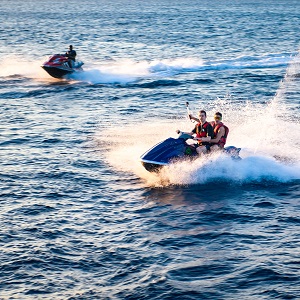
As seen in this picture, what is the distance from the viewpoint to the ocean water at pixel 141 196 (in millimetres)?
15484

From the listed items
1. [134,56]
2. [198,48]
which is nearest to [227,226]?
[134,56]

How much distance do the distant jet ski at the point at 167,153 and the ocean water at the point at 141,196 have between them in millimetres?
264

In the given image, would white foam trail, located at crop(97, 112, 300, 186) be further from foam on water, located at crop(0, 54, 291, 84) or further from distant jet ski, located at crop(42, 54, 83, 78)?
foam on water, located at crop(0, 54, 291, 84)

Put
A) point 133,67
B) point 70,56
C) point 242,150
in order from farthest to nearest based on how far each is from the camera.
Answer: point 133,67 < point 70,56 < point 242,150

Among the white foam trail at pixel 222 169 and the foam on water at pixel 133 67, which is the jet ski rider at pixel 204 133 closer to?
the white foam trail at pixel 222 169

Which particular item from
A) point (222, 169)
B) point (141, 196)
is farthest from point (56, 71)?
point (141, 196)

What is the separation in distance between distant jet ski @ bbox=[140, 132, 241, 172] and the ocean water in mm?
264

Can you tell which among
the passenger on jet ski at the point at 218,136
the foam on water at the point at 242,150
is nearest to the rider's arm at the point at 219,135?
the passenger on jet ski at the point at 218,136

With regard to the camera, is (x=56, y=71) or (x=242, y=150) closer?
(x=242, y=150)

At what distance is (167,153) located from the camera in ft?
69.4

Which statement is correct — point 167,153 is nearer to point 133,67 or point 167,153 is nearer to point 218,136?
point 218,136

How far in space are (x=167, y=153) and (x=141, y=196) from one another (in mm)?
1576

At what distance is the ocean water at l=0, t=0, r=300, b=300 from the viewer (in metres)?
15.5

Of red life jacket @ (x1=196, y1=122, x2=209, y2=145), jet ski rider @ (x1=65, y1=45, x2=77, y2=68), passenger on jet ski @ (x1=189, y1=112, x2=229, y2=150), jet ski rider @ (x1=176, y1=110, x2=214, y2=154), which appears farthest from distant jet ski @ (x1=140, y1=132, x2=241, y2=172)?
jet ski rider @ (x1=65, y1=45, x2=77, y2=68)
